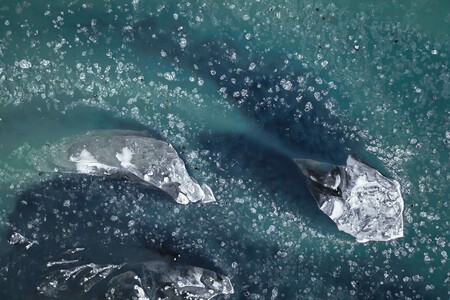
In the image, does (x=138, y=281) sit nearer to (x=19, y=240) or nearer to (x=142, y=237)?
(x=142, y=237)

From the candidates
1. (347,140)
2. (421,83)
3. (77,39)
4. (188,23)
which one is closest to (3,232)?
(77,39)

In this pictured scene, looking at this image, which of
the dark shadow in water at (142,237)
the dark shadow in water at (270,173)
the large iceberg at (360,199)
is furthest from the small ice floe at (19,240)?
the large iceberg at (360,199)

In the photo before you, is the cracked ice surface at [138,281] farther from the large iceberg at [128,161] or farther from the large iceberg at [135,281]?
the large iceberg at [128,161]

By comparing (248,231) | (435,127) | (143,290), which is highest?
(435,127)

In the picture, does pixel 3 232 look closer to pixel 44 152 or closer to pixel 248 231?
pixel 44 152

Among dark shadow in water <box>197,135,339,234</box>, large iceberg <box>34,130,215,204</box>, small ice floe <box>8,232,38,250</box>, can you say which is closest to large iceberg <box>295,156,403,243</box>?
dark shadow in water <box>197,135,339,234</box>

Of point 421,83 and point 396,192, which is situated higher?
point 421,83
